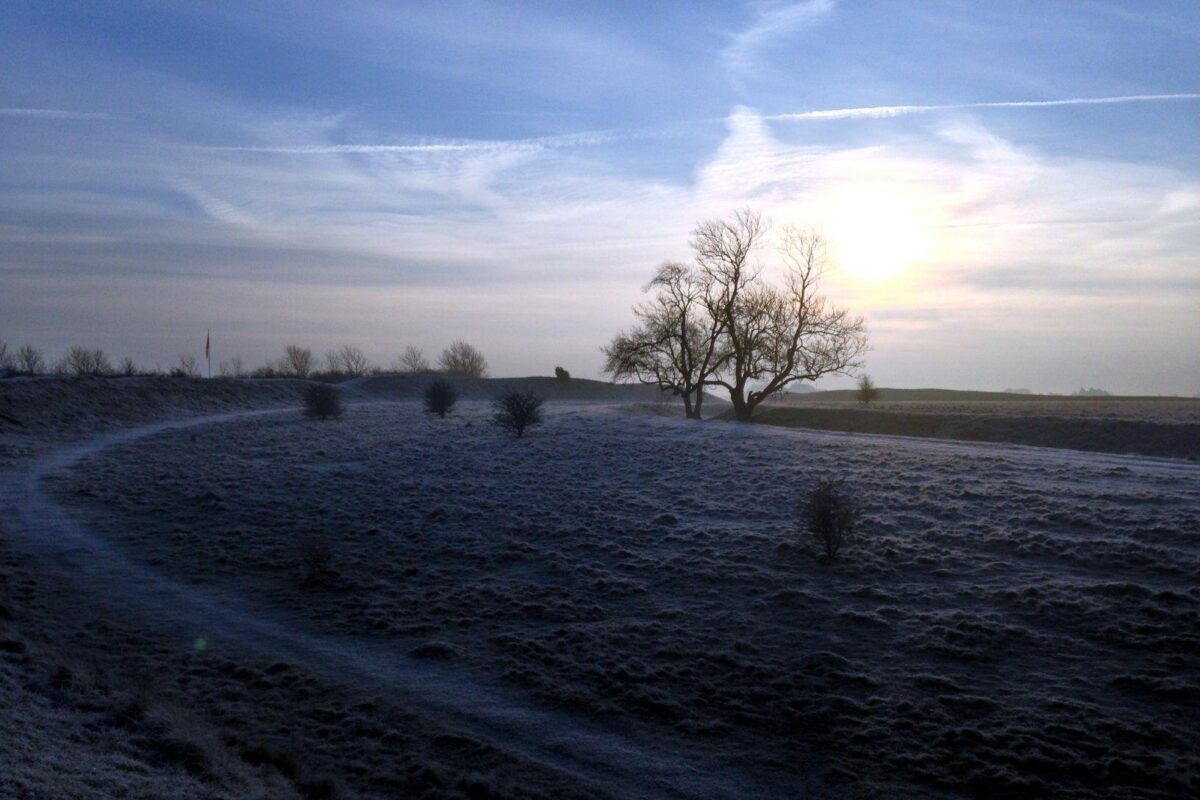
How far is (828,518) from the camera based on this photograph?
16.8 meters

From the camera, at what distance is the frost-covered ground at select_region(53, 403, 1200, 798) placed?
10172 millimetres

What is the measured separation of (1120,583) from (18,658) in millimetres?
16599

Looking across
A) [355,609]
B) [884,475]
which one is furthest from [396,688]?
[884,475]

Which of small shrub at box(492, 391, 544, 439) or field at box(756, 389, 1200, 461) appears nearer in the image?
field at box(756, 389, 1200, 461)

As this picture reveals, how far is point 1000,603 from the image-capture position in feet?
46.7

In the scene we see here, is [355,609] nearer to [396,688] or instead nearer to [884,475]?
[396,688]

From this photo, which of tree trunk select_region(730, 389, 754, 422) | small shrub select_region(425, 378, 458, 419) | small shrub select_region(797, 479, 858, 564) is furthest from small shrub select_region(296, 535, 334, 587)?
tree trunk select_region(730, 389, 754, 422)

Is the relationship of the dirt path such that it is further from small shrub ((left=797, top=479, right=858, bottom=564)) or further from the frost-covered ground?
small shrub ((left=797, top=479, right=858, bottom=564))

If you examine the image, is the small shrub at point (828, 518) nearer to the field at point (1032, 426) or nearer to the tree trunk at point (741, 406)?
the field at point (1032, 426)

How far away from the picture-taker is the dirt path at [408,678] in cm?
952

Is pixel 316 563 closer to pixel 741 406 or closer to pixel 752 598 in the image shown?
pixel 752 598

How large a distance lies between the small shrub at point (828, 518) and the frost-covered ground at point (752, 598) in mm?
463

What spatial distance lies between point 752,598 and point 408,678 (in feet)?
20.6

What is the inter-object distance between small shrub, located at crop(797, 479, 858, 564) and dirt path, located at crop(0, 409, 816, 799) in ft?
25.1
